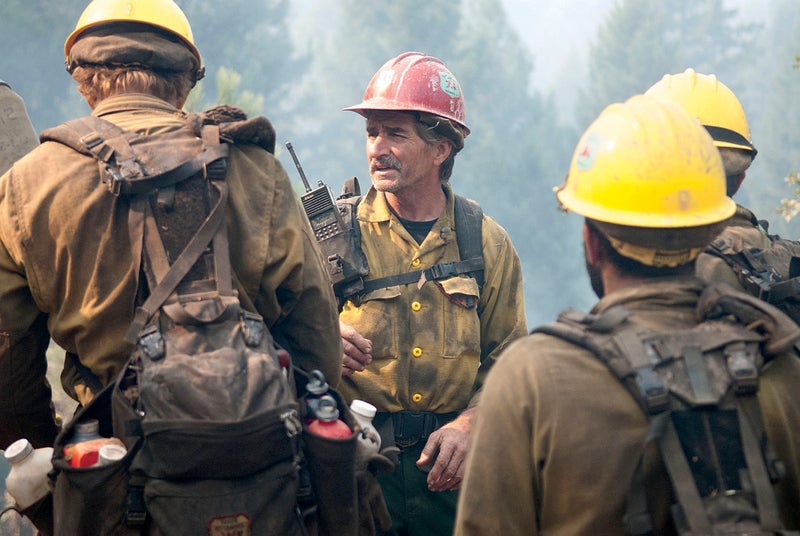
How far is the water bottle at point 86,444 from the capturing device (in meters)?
3.12

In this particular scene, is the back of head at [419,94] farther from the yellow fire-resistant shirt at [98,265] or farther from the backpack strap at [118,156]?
the backpack strap at [118,156]

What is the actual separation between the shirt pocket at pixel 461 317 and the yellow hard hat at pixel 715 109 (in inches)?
46.4

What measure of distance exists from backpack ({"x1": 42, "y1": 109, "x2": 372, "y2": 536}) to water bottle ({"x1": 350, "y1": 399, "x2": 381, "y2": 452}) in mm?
249

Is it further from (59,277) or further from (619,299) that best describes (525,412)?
(59,277)

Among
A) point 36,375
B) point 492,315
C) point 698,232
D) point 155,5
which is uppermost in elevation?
point 155,5

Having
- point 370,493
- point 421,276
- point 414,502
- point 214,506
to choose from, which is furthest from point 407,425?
point 214,506

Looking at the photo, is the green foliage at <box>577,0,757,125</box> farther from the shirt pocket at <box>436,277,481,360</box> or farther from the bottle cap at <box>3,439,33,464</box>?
the bottle cap at <box>3,439,33,464</box>

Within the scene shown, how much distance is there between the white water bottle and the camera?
3.31 meters

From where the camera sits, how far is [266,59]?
4591cm

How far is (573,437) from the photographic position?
247 cm

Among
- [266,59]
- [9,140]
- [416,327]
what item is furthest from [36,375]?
[266,59]

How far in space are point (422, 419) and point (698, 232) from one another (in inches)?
90.9

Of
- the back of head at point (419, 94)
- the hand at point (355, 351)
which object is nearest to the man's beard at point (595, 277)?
the hand at point (355, 351)

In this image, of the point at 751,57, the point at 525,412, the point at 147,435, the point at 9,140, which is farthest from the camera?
the point at 751,57
